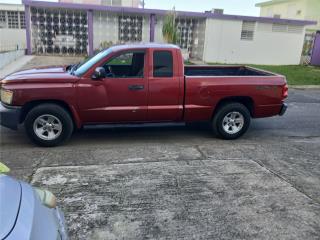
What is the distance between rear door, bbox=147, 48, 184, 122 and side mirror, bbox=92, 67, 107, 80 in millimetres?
850

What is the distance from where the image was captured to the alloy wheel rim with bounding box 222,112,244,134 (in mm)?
6730

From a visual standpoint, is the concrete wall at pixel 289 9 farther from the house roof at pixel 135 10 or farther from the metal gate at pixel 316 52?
the house roof at pixel 135 10

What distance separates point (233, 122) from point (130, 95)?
2.17m

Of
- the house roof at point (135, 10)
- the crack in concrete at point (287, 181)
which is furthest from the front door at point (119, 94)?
the house roof at point (135, 10)

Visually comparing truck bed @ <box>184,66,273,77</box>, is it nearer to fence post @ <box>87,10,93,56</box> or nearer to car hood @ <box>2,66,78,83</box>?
car hood @ <box>2,66,78,83</box>

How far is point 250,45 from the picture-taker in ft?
74.4

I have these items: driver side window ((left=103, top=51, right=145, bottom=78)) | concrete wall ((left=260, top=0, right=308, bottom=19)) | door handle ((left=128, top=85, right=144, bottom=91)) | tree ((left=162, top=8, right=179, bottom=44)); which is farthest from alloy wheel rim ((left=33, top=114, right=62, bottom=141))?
concrete wall ((left=260, top=0, right=308, bottom=19))

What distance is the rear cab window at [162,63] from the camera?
20.4 ft

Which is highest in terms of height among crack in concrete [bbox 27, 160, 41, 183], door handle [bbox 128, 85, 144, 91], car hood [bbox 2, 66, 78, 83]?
car hood [bbox 2, 66, 78, 83]

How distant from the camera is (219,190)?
4.48m

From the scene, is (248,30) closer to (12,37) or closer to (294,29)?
(294,29)

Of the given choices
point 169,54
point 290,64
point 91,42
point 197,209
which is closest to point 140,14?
point 91,42

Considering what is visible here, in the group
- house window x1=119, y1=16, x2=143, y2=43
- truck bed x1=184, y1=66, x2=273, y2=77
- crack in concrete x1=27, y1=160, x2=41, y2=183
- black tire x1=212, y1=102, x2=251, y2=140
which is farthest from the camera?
house window x1=119, y1=16, x2=143, y2=43

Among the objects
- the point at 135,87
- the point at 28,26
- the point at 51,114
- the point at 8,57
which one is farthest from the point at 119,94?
the point at 28,26
